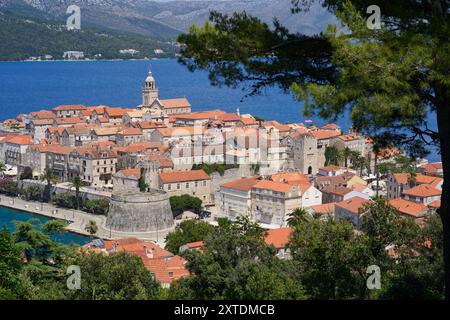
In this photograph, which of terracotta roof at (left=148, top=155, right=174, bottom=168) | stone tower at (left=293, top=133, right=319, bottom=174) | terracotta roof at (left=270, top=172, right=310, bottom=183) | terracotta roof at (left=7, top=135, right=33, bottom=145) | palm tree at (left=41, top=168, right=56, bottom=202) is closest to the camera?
terracotta roof at (left=270, top=172, right=310, bottom=183)

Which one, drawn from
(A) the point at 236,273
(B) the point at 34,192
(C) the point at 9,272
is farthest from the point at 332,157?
(C) the point at 9,272

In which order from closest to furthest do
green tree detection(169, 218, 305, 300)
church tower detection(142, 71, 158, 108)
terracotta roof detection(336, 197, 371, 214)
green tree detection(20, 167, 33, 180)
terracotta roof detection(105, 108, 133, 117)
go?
green tree detection(169, 218, 305, 300), terracotta roof detection(336, 197, 371, 214), green tree detection(20, 167, 33, 180), terracotta roof detection(105, 108, 133, 117), church tower detection(142, 71, 158, 108)

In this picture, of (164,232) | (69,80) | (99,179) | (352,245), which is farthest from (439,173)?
(69,80)

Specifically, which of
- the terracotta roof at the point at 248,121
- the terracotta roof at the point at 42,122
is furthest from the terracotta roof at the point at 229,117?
the terracotta roof at the point at 42,122

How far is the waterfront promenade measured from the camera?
110 feet

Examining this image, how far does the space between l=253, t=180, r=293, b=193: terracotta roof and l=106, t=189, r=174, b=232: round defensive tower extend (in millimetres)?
4462

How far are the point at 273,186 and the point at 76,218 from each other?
9.76m

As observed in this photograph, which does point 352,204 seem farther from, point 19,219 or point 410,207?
point 19,219

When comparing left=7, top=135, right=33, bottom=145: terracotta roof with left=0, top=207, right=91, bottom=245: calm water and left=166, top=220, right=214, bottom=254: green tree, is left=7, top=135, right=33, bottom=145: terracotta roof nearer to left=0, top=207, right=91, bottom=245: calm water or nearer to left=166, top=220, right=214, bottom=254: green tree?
left=0, top=207, right=91, bottom=245: calm water

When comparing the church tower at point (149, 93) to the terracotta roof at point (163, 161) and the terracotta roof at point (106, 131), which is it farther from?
the terracotta roof at point (163, 161)

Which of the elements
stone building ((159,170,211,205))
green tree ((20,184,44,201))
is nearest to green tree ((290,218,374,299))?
stone building ((159,170,211,205))

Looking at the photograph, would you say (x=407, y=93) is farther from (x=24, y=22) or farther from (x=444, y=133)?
(x=24, y=22)

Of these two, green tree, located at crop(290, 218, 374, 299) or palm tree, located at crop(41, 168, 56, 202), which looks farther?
palm tree, located at crop(41, 168, 56, 202)

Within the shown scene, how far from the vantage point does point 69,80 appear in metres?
140
